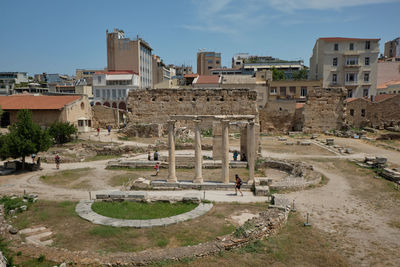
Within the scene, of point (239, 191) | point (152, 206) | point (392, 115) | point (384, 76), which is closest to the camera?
point (152, 206)

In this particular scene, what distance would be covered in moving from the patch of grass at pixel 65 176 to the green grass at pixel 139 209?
18.1ft

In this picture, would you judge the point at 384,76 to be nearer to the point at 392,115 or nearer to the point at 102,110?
the point at 392,115

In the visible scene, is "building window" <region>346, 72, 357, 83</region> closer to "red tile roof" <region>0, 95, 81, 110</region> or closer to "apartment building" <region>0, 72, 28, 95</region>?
"red tile roof" <region>0, 95, 81, 110</region>

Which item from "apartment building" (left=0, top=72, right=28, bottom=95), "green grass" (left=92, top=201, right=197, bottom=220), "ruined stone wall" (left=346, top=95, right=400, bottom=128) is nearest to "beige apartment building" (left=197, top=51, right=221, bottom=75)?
"apartment building" (left=0, top=72, right=28, bottom=95)

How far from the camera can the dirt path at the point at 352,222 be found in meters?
8.89

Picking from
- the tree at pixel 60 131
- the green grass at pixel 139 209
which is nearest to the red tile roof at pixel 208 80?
the tree at pixel 60 131

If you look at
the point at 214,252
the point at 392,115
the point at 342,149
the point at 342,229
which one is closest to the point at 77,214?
the point at 214,252

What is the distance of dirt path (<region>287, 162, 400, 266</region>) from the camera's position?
8891 mm

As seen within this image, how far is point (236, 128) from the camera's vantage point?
36062mm

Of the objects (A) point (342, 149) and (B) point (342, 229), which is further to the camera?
(A) point (342, 149)

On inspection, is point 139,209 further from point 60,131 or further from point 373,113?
point 373,113

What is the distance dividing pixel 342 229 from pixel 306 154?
15442mm

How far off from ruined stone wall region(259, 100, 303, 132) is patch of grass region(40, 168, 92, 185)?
25.1m

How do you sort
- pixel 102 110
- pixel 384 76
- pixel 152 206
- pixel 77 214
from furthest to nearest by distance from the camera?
pixel 384 76 → pixel 102 110 → pixel 152 206 → pixel 77 214
